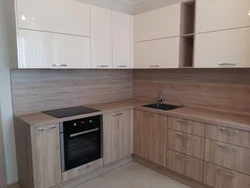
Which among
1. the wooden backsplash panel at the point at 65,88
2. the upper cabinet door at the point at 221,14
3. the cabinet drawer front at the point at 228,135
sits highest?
the upper cabinet door at the point at 221,14

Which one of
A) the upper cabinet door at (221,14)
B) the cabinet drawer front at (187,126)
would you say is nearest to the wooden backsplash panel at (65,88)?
the cabinet drawer front at (187,126)

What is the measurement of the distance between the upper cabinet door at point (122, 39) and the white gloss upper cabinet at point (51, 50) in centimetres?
50

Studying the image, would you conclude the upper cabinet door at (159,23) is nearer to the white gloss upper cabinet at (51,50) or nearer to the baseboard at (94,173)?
the white gloss upper cabinet at (51,50)

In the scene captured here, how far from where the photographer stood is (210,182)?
2.17 metres

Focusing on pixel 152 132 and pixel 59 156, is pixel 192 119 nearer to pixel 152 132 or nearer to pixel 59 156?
pixel 152 132

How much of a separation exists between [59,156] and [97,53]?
1.41 meters

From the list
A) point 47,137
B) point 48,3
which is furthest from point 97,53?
point 47,137

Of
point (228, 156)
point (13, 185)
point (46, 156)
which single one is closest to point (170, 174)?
point (228, 156)

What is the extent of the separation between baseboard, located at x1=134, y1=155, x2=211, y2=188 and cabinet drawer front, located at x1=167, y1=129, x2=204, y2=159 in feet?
1.19

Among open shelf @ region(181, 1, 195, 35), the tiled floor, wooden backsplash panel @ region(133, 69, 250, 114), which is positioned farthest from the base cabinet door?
open shelf @ region(181, 1, 195, 35)

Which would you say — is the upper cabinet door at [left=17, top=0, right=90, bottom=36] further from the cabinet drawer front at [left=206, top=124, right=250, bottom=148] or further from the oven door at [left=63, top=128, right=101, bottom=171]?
the cabinet drawer front at [left=206, top=124, right=250, bottom=148]

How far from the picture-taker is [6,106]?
89.6 inches

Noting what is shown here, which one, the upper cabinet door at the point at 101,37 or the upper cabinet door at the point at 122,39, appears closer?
the upper cabinet door at the point at 101,37

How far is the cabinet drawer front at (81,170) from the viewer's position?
229 cm
